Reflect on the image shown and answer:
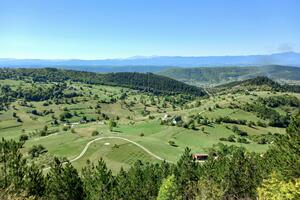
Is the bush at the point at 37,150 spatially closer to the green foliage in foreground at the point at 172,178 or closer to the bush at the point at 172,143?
the bush at the point at 172,143

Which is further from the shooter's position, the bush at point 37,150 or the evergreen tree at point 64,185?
the bush at point 37,150

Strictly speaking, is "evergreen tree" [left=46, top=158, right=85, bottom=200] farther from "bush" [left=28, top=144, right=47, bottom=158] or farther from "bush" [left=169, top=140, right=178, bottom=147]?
"bush" [left=169, top=140, right=178, bottom=147]

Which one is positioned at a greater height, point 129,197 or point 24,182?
point 24,182

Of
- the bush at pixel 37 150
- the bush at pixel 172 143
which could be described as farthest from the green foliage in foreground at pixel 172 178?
the bush at pixel 37 150

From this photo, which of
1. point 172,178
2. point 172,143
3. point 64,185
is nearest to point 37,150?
point 172,143

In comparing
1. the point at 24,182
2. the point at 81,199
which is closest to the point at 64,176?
the point at 81,199

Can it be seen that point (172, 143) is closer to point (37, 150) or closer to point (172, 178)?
point (37, 150)

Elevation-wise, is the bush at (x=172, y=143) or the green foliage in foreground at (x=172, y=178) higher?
the green foliage in foreground at (x=172, y=178)

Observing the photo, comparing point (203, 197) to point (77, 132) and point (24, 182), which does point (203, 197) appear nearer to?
point (24, 182)
